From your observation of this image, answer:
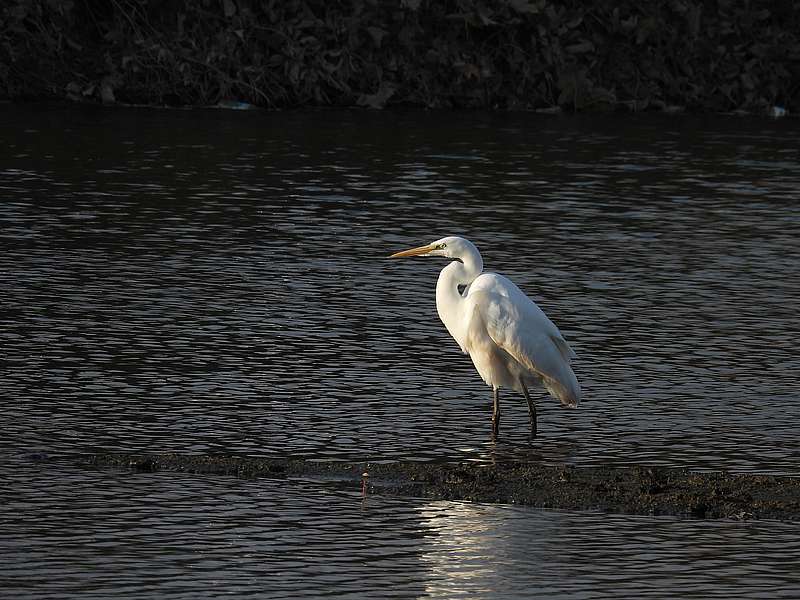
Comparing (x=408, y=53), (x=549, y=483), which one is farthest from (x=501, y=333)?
(x=408, y=53)

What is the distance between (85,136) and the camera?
22984 millimetres

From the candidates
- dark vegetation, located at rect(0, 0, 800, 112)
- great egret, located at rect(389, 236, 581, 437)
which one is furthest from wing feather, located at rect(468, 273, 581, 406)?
dark vegetation, located at rect(0, 0, 800, 112)

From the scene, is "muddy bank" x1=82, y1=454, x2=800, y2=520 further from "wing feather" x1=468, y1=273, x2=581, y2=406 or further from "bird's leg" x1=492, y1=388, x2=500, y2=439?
"wing feather" x1=468, y1=273, x2=581, y2=406

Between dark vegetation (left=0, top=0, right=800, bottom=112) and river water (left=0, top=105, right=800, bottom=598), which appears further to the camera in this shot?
dark vegetation (left=0, top=0, right=800, bottom=112)

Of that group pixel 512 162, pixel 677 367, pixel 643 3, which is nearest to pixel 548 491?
pixel 677 367

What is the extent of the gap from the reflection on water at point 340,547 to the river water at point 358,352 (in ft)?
Result: 0.06

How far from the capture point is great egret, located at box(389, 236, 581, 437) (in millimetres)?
9727

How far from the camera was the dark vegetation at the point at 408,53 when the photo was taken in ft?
91.8

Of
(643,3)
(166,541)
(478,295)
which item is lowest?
(166,541)

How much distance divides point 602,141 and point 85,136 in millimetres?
7764

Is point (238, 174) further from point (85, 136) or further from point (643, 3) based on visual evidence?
point (643, 3)

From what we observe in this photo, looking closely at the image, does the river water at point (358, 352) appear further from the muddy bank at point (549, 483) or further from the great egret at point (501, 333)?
the great egret at point (501, 333)

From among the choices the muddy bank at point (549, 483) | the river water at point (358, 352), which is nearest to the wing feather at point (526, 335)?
the river water at point (358, 352)

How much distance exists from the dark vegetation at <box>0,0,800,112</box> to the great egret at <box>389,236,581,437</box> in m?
18.3
